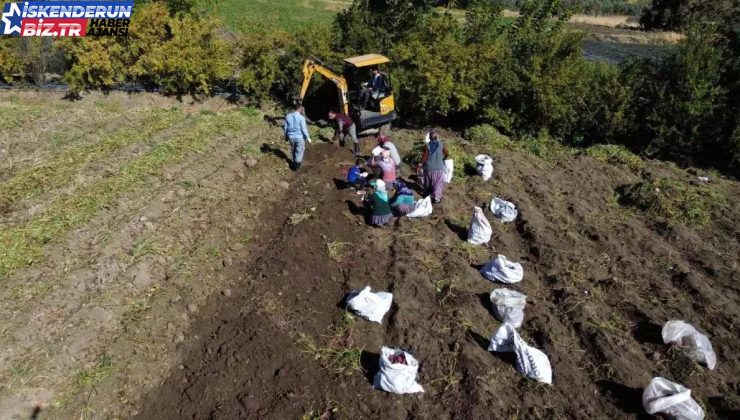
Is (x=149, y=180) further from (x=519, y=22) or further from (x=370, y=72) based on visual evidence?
(x=519, y=22)

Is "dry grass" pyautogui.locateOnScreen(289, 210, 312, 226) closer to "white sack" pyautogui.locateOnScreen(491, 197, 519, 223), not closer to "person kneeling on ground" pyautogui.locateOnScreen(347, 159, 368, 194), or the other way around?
"person kneeling on ground" pyautogui.locateOnScreen(347, 159, 368, 194)

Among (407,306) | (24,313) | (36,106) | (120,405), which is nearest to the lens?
(120,405)

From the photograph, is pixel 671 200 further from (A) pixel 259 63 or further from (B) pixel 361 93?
(A) pixel 259 63

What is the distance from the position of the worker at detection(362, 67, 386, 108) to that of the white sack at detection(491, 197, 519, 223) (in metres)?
4.24

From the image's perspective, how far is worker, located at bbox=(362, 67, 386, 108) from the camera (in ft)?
40.1

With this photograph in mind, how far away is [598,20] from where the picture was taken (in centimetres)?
4544

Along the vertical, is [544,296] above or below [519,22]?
below

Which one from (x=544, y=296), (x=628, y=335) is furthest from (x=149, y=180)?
(x=628, y=335)

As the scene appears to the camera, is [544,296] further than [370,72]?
No

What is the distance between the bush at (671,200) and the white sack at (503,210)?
2774 millimetres

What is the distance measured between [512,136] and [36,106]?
13.1 m

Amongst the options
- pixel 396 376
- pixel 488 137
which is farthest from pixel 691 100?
pixel 396 376

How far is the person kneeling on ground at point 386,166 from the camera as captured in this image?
32.2 ft

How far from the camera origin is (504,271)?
7715mm
